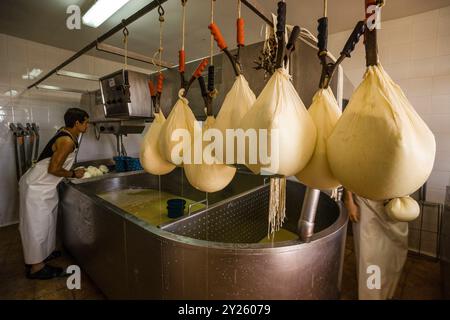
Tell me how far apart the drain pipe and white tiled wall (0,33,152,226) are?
3.68m

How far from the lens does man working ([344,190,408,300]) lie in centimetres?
171

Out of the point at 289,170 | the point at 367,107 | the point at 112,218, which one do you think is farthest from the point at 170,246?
the point at 367,107

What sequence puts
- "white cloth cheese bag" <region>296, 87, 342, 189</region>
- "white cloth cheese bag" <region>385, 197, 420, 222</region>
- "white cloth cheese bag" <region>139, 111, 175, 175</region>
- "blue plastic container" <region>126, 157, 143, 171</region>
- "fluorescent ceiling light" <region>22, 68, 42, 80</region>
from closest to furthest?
"white cloth cheese bag" <region>296, 87, 342, 189</region> < "white cloth cheese bag" <region>139, 111, 175, 175</region> < "white cloth cheese bag" <region>385, 197, 420, 222</region> < "blue plastic container" <region>126, 157, 143, 171</region> < "fluorescent ceiling light" <region>22, 68, 42, 80</region>

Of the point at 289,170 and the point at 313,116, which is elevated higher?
the point at 313,116

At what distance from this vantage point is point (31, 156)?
287cm

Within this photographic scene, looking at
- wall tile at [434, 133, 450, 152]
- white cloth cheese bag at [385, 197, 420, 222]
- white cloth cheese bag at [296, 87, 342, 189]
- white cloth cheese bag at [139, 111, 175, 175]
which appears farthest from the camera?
wall tile at [434, 133, 450, 152]

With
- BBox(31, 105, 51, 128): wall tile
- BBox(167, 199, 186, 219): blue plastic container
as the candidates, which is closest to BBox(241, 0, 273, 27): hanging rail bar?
BBox(167, 199, 186, 219): blue plastic container

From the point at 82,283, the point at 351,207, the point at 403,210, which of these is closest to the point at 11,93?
the point at 82,283

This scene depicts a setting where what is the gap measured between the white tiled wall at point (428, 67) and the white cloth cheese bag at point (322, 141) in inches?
107

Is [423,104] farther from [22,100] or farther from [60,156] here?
[22,100]

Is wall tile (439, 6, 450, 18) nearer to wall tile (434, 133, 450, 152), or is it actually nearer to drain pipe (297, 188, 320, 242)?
wall tile (434, 133, 450, 152)

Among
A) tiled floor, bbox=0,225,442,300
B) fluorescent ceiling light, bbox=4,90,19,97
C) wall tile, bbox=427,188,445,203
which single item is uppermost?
fluorescent ceiling light, bbox=4,90,19,97
